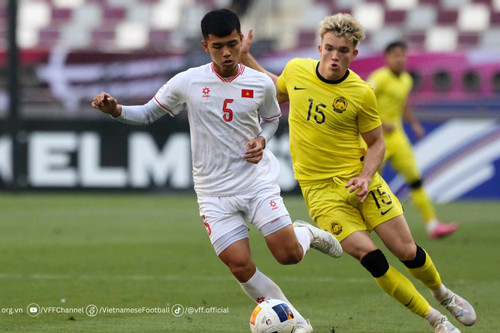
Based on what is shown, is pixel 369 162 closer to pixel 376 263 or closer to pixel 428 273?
pixel 376 263

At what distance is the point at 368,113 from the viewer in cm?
636

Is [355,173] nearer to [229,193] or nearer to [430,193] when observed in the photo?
[229,193]

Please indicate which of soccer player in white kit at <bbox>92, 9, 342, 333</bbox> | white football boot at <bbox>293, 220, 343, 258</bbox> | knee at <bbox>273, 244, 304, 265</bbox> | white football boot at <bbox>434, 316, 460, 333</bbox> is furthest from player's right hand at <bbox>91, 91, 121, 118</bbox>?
white football boot at <bbox>434, 316, 460, 333</bbox>

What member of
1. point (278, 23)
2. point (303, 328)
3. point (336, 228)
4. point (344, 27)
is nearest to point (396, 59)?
point (344, 27)

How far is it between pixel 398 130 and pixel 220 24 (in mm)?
6136

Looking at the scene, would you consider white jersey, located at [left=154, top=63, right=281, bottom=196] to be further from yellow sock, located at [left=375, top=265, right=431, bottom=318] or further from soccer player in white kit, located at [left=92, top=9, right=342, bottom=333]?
yellow sock, located at [left=375, top=265, right=431, bottom=318]

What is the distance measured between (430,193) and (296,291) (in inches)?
380

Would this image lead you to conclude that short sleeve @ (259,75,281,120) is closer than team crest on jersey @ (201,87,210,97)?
No

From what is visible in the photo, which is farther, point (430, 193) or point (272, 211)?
point (430, 193)

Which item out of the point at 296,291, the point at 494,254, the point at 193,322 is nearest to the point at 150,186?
the point at 494,254

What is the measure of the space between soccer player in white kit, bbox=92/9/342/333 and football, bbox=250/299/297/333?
283 millimetres

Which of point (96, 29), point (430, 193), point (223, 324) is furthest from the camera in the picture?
point (96, 29)

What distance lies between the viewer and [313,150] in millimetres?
6523

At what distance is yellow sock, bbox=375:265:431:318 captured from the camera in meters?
6.03
